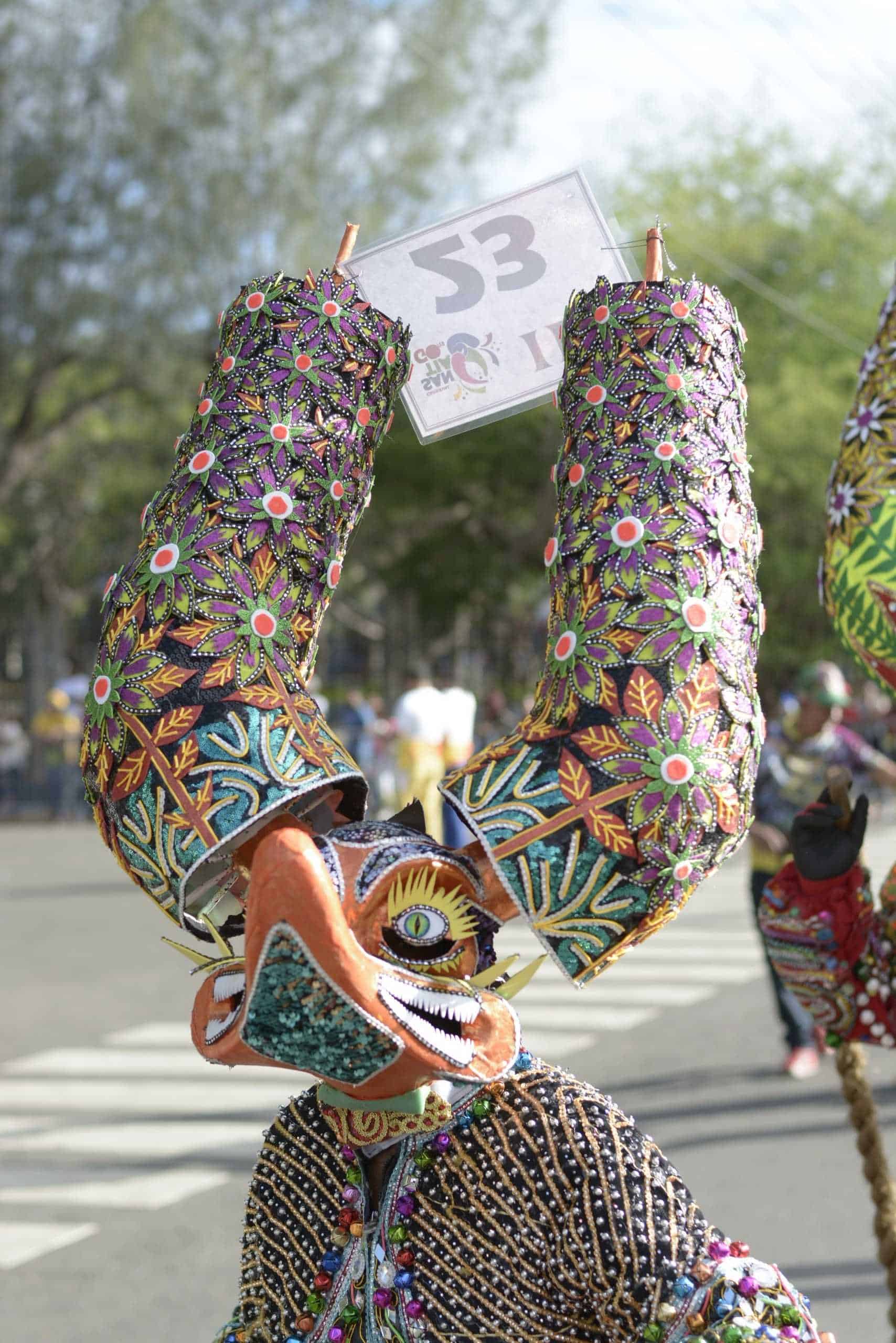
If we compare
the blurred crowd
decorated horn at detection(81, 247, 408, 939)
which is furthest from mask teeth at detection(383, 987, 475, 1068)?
the blurred crowd

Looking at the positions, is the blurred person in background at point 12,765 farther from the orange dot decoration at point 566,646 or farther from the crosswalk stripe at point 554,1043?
the orange dot decoration at point 566,646

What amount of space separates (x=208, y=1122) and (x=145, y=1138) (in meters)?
0.26

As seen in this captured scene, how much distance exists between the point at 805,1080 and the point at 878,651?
16.5 feet

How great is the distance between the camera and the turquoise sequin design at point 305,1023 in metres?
1.39

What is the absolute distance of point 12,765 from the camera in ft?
65.7

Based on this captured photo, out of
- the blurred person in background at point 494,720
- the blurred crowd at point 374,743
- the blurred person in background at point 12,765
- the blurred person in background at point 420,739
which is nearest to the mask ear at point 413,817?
the blurred crowd at point 374,743

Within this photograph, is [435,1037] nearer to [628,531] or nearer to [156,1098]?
[628,531]

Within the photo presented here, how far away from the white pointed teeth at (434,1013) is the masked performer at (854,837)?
803 millimetres

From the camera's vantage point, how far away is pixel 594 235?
1944mm

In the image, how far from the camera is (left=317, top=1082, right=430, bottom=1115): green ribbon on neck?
1.59 metres

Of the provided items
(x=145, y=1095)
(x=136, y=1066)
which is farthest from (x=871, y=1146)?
(x=136, y=1066)

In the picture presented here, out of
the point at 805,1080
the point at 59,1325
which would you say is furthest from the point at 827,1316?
the point at 805,1080

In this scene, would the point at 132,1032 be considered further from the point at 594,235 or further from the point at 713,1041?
the point at 594,235

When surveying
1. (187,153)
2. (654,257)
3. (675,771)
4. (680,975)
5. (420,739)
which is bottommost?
(680,975)
